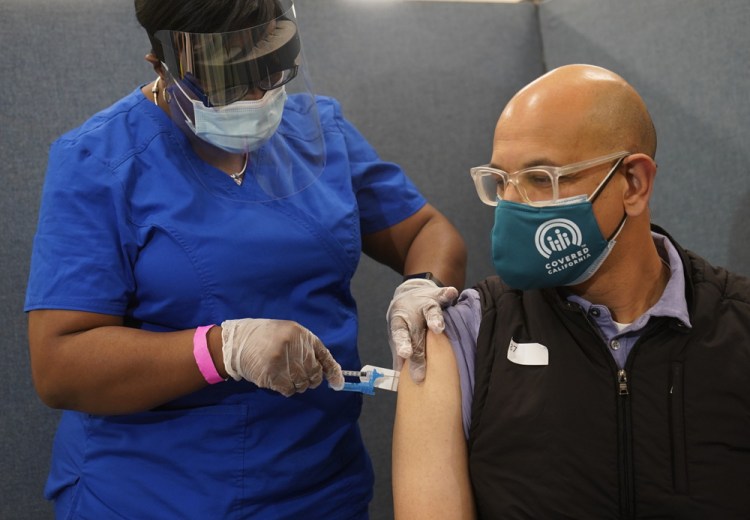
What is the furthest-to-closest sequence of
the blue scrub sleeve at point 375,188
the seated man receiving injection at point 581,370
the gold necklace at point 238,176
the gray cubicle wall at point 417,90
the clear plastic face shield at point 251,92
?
the gray cubicle wall at point 417,90 < the blue scrub sleeve at point 375,188 < the gold necklace at point 238,176 < the clear plastic face shield at point 251,92 < the seated man receiving injection at point 581,370

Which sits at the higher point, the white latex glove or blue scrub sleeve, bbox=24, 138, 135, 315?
blue scrub sleeve, bbox=24, 138, 135, 315

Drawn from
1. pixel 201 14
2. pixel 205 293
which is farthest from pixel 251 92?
pixel 205 293

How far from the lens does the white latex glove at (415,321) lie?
1.55 metres

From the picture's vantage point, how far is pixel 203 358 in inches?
59.6

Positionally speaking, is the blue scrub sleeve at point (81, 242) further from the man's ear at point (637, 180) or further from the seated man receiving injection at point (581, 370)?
the man's ear at point (637, 180)

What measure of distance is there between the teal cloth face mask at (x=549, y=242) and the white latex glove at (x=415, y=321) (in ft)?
0.56

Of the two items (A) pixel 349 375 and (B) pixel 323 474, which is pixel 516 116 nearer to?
(A) pixel 349 375

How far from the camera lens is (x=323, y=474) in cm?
174

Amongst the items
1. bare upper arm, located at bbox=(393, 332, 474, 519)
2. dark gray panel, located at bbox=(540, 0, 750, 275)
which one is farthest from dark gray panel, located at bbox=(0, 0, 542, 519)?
bare upper arm, located at bbox=(393, 332, 474, 519)

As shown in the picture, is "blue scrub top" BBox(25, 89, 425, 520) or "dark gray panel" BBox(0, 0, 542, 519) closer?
"blue scrub top" BBox(25, 89, 425, 520)

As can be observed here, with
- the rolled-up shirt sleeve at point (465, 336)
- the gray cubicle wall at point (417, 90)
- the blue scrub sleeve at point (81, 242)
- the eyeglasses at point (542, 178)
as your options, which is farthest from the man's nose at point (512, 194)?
the gray cubicle wall at point (417, 90)

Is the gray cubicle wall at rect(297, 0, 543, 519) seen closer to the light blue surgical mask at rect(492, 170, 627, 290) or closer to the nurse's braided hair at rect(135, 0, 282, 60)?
the nurse's braided hair at rect(135, 0, 282, 60)

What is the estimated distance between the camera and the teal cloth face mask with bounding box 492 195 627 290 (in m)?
1.47

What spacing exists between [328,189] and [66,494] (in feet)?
2.75
